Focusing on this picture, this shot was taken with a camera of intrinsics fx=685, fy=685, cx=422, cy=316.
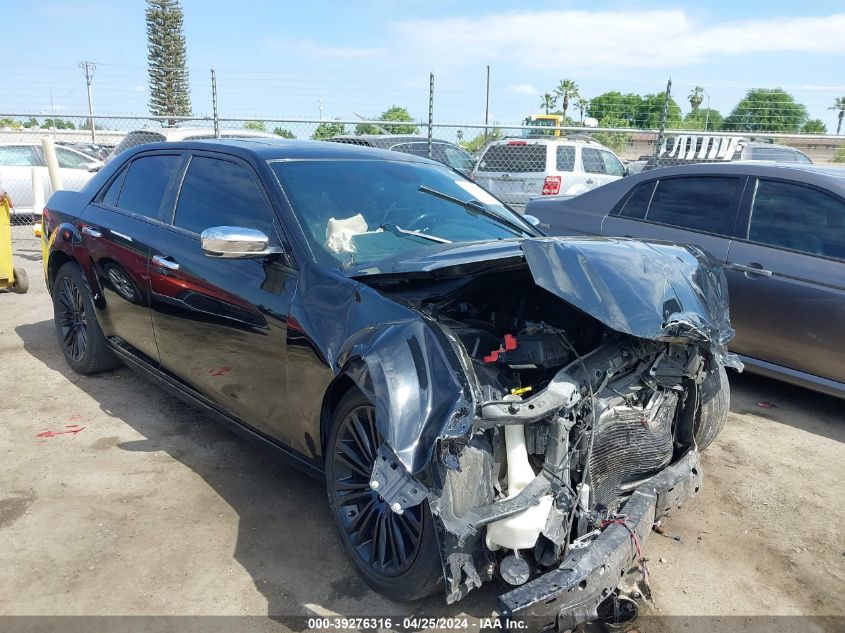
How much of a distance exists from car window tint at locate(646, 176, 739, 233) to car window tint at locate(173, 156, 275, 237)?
334cm

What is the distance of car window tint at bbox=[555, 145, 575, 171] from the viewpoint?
1177 cm

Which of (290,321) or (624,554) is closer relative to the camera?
(624,554)

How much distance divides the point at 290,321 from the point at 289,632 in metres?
1.24

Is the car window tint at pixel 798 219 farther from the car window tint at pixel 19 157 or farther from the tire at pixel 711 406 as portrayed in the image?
the car window tint at pixel 19 157

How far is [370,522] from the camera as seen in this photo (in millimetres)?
2754

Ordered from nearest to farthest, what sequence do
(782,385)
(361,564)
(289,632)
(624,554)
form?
(624,554)
(289,632)
(361,564)
(782,385)

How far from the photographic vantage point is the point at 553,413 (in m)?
2.39

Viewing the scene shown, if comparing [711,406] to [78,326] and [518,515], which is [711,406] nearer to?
[518,515]

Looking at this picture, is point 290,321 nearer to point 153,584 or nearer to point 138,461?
point 153,584

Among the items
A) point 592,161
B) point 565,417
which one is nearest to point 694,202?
point 565,417

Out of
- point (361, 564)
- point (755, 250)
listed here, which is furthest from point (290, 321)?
point (755, 250)

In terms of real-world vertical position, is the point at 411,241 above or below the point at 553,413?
above

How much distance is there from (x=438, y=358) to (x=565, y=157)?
403 inches

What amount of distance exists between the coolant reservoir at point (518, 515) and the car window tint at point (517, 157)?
386 inches
